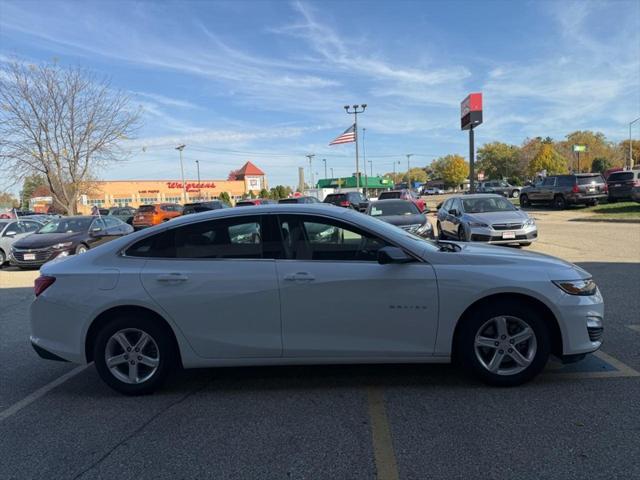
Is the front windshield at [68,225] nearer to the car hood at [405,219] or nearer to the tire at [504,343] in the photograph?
the car hood at [405,219]

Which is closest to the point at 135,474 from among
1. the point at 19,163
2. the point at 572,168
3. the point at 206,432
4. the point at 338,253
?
the point at 206,432

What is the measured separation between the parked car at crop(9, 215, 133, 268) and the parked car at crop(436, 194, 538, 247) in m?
9.49

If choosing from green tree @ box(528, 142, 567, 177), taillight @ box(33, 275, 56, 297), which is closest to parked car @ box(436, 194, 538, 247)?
taillight @ box(33, 275, 56, 297)

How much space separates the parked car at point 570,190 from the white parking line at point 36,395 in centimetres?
2561

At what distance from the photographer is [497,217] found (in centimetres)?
1192

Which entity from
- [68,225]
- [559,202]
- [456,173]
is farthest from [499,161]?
[68,225]

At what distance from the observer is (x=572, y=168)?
9075 cm

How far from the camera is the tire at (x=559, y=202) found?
25.8 metres

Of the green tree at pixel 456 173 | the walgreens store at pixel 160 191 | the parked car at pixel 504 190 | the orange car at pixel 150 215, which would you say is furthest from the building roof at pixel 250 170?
the orange car at pixel 150 215

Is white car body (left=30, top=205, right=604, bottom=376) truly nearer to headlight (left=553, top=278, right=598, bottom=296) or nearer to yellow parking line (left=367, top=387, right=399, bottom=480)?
headlight (left=553, top=278, right=598, bottom=296)

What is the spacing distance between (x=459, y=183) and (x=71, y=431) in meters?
115

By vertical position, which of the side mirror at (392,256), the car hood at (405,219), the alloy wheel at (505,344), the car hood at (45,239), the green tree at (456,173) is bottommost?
the alloy wheel at (505,344)

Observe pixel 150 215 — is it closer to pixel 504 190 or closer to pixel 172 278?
pixel 172 278

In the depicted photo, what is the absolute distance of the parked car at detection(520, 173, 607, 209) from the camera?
80.0ft
